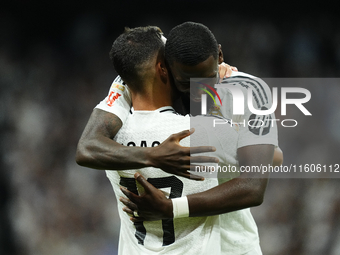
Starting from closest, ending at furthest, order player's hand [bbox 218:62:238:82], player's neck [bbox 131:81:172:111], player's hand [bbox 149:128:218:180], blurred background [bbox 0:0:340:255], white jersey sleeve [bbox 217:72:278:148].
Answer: player's hand [bbox 149:128:218:180] → white jersey sleeve [bbox 217:72:278:148] → player's neck [bbox 131:81:172:111] → player's hand [bbox 218:62:238:82] → blurred background [bbox 0:0:340:255]

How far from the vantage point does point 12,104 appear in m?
3.61

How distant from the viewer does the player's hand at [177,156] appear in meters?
1.31

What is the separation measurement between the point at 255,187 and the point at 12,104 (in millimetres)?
2915

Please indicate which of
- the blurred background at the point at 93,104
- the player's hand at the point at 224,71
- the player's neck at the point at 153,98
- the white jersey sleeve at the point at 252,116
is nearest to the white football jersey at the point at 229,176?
the white jersey sleeve at the point at 252,116

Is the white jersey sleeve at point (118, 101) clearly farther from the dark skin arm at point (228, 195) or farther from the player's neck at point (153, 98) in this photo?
the dark skin arm at point (228, 195)

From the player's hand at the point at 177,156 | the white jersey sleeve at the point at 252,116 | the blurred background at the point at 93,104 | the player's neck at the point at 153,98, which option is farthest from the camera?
the blurred background at the point at 93,104

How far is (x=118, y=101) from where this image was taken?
163cm

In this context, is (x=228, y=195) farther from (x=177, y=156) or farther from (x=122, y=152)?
(x=122, y=152)

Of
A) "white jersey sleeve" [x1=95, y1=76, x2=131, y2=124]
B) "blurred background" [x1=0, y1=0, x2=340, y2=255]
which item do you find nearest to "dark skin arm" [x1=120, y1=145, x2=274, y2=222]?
"white jersey sleeve" [x1=95, y1=76, x2=131, y2=124]

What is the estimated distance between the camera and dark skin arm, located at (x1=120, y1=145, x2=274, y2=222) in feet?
4.54

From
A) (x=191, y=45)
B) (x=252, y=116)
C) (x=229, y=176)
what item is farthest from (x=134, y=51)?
(x=229, y=176)

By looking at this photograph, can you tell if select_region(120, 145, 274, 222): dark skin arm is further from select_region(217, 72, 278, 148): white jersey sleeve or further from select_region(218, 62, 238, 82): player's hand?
select_region(218, 62, 238, 82): player's hand

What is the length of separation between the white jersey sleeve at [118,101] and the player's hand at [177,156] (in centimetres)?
31

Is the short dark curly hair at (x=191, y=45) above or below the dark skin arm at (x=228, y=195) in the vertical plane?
above
